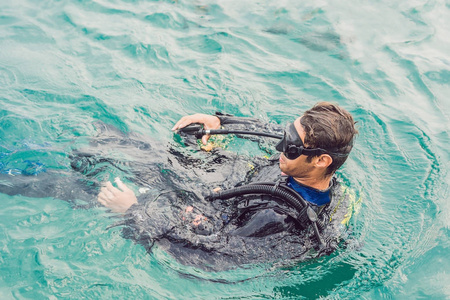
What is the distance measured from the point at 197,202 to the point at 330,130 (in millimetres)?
1375

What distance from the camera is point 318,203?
354 centimetres

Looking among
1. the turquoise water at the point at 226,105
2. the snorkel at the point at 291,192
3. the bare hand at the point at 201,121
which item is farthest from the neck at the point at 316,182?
the bare hand at the point at 201,121

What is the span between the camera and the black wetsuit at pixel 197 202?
340 cm

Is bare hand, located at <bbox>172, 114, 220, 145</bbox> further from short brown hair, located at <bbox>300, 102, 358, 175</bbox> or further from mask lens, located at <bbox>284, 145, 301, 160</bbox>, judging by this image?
short brown hair, located at <bbox>300, 102, 358, 175</bbox>

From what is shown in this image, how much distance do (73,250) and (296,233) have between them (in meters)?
1.94

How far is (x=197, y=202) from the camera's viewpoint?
3.83 meters

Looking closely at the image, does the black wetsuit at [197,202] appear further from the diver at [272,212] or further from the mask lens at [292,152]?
the mask lens at [292,152]

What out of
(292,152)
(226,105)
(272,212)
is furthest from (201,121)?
(226,105)

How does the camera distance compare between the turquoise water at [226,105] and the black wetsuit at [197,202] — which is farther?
the turquoise water at [226,105]

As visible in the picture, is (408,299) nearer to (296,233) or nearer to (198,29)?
(296,233)

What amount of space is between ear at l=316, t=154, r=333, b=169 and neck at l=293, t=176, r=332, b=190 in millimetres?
179

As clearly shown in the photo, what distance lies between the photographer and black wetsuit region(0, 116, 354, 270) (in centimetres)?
340

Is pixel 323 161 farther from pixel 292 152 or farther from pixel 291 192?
pixel 291 192

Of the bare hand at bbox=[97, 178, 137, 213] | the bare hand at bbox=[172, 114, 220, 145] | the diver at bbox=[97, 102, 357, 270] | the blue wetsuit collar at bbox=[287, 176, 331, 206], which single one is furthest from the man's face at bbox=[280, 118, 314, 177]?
the bare hand at bbox=[97, 178, 137, 213]
